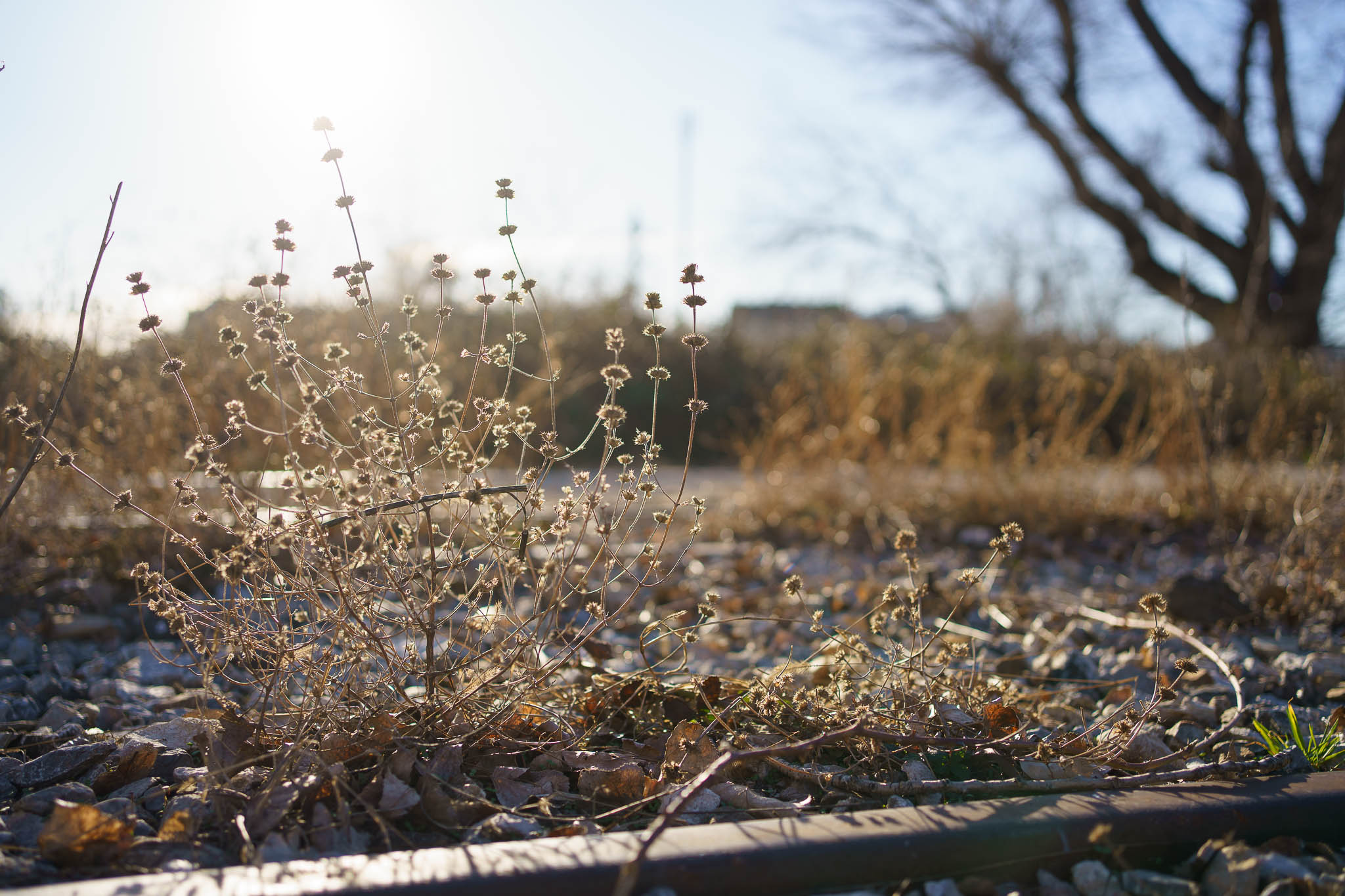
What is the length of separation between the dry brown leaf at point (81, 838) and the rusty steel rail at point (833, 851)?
0.14m

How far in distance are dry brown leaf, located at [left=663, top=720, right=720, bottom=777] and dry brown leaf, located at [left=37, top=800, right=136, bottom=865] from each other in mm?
1022

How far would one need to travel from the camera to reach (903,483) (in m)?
6.00

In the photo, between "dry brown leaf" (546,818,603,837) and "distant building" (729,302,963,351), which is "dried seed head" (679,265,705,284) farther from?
"distant building" (729,302,963,351)

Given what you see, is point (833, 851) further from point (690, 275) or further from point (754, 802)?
point (690, 275)

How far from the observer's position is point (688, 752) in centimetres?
200

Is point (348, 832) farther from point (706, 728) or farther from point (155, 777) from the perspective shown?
point (706, 728)

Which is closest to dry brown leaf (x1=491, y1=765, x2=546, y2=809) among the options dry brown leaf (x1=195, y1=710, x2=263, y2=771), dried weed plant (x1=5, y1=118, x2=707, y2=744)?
dried weed plant (x1=5, y1=118, x2=707, y2=744)

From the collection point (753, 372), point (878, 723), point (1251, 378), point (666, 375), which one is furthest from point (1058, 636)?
point (753, 372)

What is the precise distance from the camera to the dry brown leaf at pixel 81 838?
1.53m

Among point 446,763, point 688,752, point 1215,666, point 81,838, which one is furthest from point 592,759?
point 1215,666

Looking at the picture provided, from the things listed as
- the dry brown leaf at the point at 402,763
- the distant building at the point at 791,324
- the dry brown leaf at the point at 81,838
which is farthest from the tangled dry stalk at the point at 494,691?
the distant building at the point at 791,324

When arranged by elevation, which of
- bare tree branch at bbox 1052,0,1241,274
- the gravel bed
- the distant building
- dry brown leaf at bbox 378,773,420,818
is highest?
bare tree branch at bbox 1052,0,1241,274

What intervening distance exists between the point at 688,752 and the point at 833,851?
503 mm

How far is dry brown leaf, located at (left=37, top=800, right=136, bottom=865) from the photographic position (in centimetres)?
153
